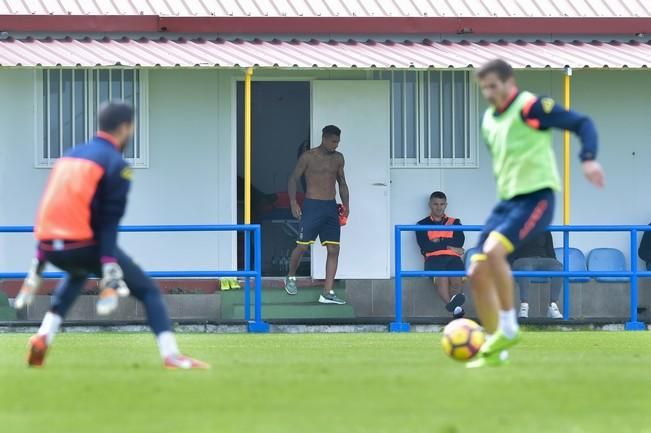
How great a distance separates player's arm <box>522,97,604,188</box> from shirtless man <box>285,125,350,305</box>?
375 inches

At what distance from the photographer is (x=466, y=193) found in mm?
21422

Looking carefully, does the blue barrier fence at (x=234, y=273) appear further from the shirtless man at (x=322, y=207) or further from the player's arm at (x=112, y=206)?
the player's arm at (x=112, y=206)

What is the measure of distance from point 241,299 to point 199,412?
12.0m

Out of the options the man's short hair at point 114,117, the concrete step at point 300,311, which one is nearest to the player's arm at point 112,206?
the man's short hair at point 114,117

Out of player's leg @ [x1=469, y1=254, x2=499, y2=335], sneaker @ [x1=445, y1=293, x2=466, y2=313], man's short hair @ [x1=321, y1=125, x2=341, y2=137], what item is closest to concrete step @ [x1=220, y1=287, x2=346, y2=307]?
sneaker @ [x1=445, y1=293, x2=466, y2=313]

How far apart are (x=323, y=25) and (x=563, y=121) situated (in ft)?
33.0

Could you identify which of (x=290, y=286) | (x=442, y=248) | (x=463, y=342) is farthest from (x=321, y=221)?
(x=463, y=342)

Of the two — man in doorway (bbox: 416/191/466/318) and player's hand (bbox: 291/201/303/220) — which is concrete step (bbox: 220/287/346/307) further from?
man in doorway (bbox: 416/191/466/318)

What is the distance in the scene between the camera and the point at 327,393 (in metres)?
9.28

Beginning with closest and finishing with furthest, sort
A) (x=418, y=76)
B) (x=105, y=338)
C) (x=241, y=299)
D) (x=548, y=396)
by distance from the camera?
1. (x=548, y=396)
2. (x=105, y=338)
3. (x=241, y=299)
4. (x=418, y=76)

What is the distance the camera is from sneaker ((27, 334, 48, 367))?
1095 centimetres

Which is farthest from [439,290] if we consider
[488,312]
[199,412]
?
[199,412]

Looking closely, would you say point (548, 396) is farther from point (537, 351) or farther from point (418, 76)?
point (418, 76)

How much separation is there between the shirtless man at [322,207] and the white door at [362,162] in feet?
1.54
